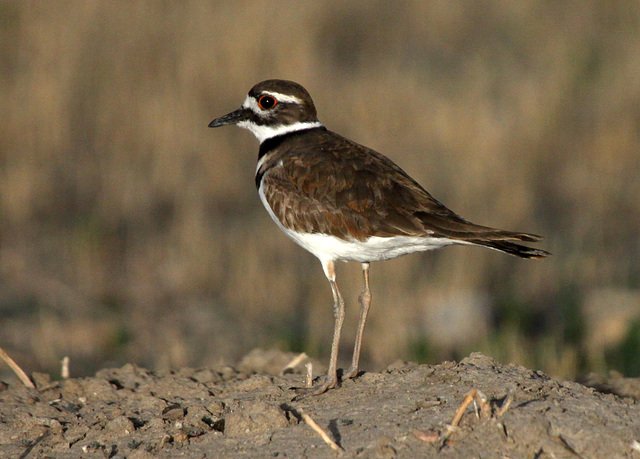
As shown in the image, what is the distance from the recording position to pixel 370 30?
14.4 metres

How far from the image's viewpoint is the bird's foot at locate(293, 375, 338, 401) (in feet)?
15.3

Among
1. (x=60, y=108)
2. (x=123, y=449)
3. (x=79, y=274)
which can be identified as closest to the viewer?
(x=123, y=449)

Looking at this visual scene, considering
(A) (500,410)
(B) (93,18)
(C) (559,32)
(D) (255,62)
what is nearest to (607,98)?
(C) (559,32)

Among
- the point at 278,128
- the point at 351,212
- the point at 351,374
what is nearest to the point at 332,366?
the point at 351,374

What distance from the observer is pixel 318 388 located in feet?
15.6

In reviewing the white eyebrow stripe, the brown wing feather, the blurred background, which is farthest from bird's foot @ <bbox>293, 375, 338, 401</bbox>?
the blurred background

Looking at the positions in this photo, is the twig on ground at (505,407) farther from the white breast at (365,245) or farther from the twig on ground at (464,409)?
the white breast at (365,245)

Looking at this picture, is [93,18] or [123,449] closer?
[123,449]

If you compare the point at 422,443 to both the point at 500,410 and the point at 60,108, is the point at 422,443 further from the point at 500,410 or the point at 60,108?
the point at 60,108

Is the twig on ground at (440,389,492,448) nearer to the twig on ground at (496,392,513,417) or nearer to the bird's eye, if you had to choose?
the twig on ground at (496,392,513,417)

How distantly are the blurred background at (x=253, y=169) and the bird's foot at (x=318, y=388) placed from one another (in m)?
2.63

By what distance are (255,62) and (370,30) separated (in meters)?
2.89

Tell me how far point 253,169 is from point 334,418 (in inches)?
284

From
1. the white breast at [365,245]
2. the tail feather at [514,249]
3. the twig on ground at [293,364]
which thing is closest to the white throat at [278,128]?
the white breast at [365,245]
